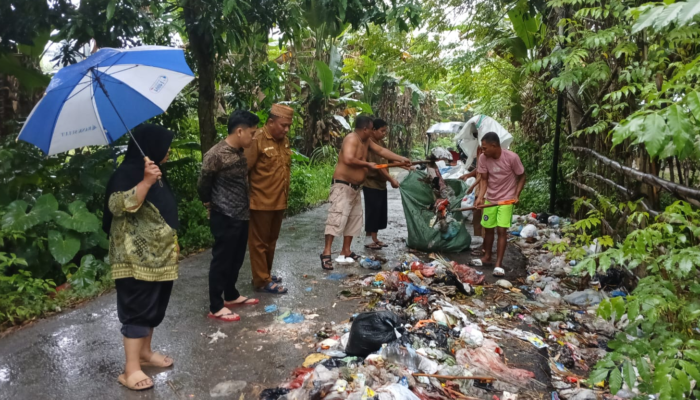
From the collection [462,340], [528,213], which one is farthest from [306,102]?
[462,340]

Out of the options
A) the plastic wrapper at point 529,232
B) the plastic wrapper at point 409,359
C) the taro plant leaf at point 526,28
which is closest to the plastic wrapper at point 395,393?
the plastic wrapper at point 409,359

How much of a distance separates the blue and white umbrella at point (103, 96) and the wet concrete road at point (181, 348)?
1479 millimetres

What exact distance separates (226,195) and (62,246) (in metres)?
2.05

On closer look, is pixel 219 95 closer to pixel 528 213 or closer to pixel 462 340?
pixel 528 213

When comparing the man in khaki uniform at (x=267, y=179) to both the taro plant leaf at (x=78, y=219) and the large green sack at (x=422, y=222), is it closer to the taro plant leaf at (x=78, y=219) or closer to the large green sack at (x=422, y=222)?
the taro plant leaf at (x=78, y=219)

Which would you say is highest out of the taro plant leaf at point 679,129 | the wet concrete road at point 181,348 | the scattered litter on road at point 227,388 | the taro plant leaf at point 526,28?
the taro plant leaf at point 526,28

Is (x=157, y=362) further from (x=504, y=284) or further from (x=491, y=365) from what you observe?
(x=504, y=284)

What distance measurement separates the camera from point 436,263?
553 centimetres

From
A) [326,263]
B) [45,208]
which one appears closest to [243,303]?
[326,263]

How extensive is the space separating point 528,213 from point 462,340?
233 inches

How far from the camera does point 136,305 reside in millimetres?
2963

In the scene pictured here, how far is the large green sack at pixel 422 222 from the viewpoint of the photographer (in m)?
6.47

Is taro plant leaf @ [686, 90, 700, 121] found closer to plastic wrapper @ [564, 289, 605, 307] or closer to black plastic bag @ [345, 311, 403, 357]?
black plastic bag @ [345, 311, 403, 357]

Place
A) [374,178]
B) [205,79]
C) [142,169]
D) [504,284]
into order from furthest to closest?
1. [205,79]
2. [374,178]
3. [504,284]
4. [142,169]
